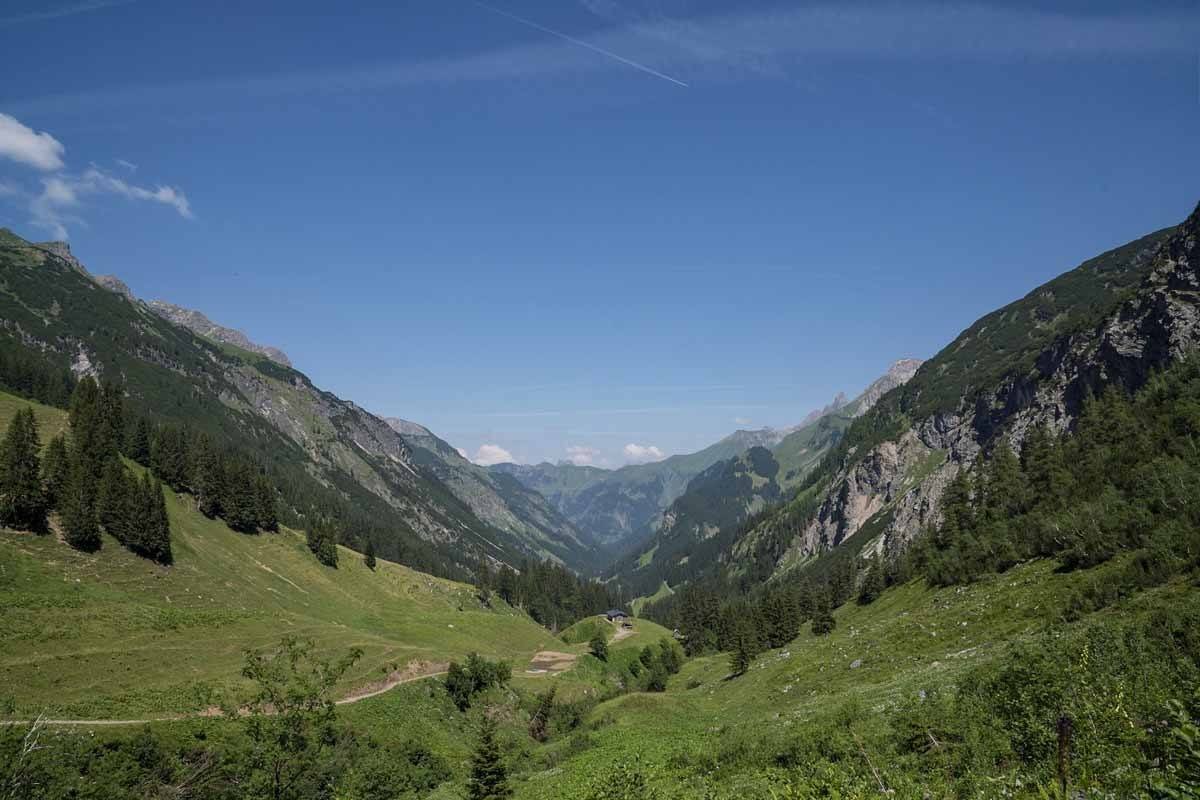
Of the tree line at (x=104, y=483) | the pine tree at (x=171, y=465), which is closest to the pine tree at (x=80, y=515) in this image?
the tree line at (x=104, y=483)

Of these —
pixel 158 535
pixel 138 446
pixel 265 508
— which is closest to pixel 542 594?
pixel 265 508

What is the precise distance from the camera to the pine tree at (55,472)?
7238 centimetres

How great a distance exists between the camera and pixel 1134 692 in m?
18.6

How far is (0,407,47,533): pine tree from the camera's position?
218ft

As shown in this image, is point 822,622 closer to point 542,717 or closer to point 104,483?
point 542,717

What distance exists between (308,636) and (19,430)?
45.3m

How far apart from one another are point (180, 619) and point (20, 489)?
2497 cm

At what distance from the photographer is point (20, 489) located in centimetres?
6675

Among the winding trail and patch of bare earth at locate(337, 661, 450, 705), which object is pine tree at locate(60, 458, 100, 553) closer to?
the winding trail

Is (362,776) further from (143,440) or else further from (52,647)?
(143,440)

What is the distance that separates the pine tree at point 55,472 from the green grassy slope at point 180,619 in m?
6.74

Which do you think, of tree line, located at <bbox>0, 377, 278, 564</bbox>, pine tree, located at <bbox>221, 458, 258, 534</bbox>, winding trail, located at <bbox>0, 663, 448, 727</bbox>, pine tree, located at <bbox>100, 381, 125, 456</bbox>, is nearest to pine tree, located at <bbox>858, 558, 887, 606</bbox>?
winding trail, located at <bbox>0, 663, 448, 727</bbox>

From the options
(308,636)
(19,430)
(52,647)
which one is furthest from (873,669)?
(19,430)

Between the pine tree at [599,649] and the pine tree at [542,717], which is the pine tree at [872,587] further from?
the pine tree at [542,717]
